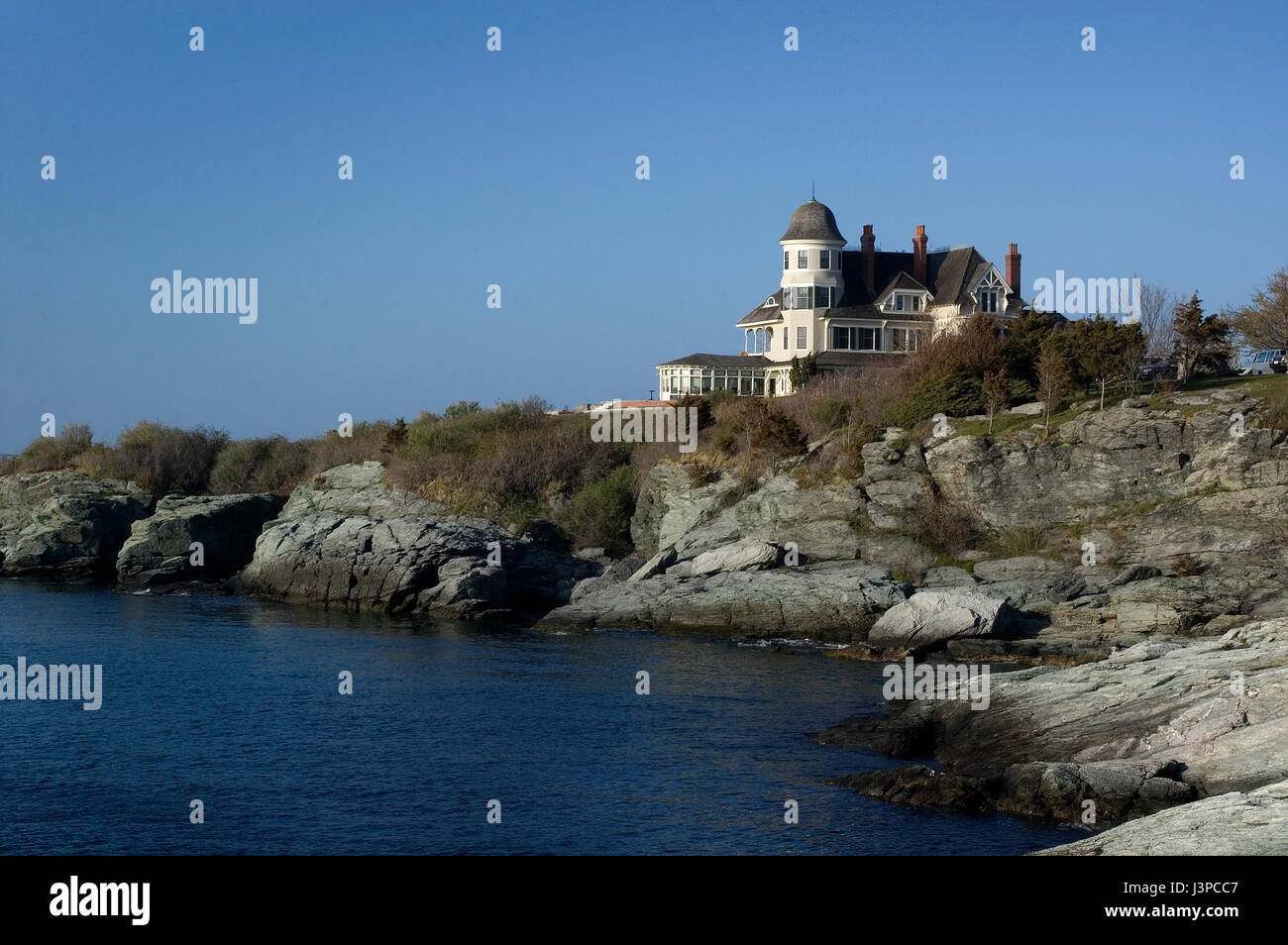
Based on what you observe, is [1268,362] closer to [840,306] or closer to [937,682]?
[840,306]

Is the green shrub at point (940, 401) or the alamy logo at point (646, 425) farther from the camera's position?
the alamy logo at point (646, 425)

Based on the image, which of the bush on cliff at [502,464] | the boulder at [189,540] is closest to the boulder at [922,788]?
the bush on cliff at [502,464]

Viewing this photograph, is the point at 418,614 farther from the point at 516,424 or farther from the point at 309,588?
the point at 516,424

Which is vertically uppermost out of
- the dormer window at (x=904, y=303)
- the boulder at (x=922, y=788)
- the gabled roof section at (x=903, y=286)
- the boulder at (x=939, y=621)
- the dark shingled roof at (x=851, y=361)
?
the gabled roof section at (x=903, y=286)

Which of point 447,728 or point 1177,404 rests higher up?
point 1177,404

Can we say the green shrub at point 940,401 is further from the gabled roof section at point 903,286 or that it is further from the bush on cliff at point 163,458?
the bush on cliff at point 163,458

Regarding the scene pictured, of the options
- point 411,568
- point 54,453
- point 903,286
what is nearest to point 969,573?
point 411,568

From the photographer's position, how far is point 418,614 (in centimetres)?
5172

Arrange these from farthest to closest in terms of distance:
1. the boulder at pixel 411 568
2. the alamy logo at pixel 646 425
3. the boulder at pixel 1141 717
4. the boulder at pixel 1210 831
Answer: the alamy logo at pixel 646 425 < the boulder at pixel 411 568 < the boulder at pixel 1141 717 < the boulder at pixel 1210 831

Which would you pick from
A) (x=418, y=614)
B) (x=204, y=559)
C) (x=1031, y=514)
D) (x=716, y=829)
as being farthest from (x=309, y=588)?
(x=716, y=829)

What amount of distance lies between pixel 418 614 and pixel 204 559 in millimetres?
17572

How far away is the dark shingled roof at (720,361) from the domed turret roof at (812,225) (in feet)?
24.0

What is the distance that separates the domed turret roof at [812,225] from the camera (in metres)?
75.4
